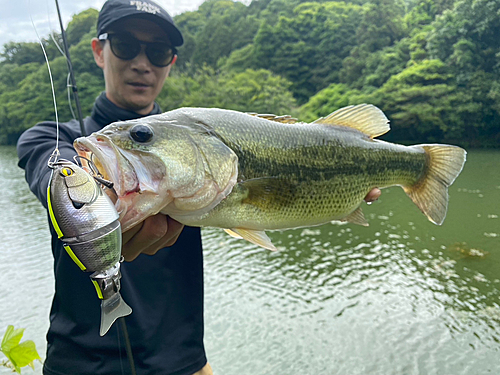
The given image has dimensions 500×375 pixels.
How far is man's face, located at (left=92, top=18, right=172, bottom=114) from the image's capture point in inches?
97.8

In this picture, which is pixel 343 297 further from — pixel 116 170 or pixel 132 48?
pixel 116 170

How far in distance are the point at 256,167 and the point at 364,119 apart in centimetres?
78

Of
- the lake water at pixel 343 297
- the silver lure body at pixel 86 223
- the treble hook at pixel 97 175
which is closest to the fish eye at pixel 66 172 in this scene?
the silver lure body at pixel 86 223

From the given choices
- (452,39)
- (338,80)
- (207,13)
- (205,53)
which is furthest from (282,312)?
(207,13)

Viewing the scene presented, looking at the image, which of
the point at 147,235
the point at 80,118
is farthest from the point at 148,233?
the point at 80,118

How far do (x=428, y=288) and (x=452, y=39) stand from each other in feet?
88.6

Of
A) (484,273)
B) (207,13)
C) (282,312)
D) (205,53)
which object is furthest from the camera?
(207,13)

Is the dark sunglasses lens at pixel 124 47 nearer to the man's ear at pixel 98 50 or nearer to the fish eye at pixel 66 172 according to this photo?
the man's ear at pixel 98 50

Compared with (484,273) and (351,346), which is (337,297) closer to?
(351,346)

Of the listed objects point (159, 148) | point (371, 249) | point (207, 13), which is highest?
point (207, 13)

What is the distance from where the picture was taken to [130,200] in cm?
120

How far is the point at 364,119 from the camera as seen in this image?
6.65 feet

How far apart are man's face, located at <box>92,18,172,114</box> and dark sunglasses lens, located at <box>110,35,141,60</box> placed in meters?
0.03

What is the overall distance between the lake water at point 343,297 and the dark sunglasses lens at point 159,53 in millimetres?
4451
